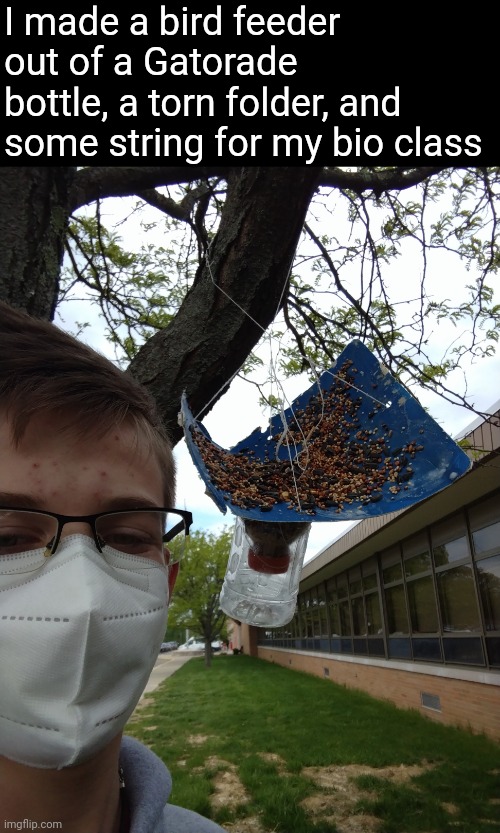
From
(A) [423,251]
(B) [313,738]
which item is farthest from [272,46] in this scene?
(B) [313,738]

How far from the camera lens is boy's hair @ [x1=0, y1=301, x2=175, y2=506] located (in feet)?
4.01

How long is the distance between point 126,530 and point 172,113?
2.63m

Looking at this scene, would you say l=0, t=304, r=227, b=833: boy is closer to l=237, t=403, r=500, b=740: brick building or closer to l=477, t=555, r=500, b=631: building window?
l=237, t=403, r=500, b=740: brick building

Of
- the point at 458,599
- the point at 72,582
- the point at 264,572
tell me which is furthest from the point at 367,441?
the point at 458,599

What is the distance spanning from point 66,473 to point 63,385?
0.21m

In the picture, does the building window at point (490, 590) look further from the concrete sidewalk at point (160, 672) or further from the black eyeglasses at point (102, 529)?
the black eyeglasses at point (102, 529)

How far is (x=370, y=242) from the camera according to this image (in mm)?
3631

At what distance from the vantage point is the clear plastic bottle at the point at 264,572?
2.17 metres

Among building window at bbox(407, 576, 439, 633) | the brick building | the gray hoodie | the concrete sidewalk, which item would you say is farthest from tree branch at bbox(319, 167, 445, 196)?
building window at bbox(407, 576, 439, 633)

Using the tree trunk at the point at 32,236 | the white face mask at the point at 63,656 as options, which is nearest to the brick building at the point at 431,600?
the tree trunk at the point at 32,236

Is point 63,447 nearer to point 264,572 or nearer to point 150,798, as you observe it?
point 150,798

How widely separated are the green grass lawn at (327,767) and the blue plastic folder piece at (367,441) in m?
4.01

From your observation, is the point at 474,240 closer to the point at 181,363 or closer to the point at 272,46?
the point at 272,46

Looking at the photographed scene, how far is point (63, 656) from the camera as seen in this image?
112 cm
